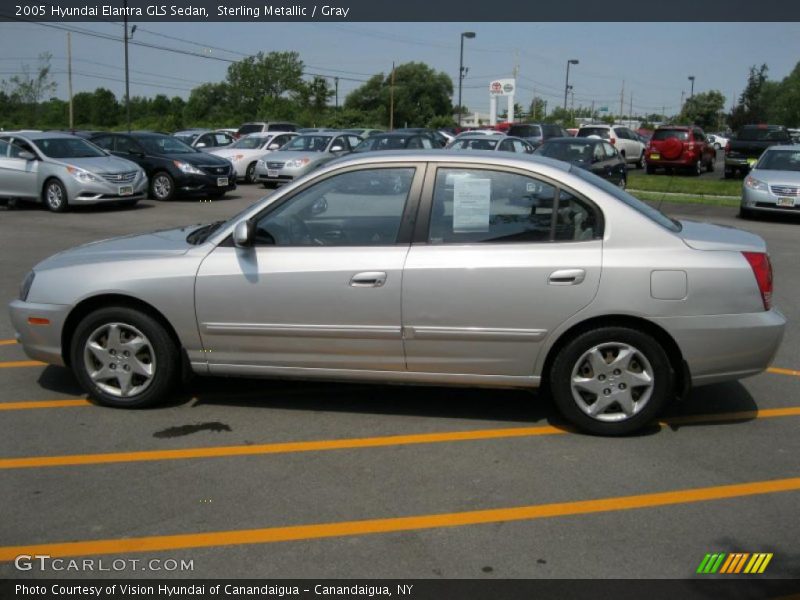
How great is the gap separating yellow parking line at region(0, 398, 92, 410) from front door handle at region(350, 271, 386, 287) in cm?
206

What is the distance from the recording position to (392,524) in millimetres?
3875

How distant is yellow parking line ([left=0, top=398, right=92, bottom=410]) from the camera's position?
5.48 meters

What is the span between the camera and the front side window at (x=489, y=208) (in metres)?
Result: 4.96

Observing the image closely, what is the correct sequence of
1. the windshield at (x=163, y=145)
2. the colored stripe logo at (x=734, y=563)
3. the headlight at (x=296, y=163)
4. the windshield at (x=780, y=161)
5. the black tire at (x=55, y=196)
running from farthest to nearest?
the headlight at (x=296, y=163) < the windshield at (x=163, y=145) < the windshield at (x=780, y=161) < the black tire at (x=55, y=196) < the colored stripe logo at (x=734, y=563)

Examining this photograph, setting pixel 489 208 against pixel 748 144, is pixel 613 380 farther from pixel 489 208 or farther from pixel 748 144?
pixel 748 144

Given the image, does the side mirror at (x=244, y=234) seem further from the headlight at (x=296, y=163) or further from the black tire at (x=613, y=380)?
the headlight at (x=296, y=163)

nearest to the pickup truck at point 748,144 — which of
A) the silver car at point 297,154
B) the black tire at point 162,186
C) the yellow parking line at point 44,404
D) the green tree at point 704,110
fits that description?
the silver car at point 297,154

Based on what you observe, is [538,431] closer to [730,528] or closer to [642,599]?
[730,528]

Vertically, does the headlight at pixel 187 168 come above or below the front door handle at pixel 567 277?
above

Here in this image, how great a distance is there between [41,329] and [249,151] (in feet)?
66.4

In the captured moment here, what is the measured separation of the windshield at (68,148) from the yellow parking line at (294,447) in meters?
13.7

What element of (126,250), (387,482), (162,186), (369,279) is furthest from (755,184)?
(387,482)

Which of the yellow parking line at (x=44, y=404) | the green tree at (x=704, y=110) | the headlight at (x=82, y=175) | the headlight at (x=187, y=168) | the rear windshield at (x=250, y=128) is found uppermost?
the green tree at (x=704, y=110)

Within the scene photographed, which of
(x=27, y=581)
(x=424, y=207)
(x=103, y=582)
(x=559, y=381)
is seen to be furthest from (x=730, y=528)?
(x=27, y=581)
